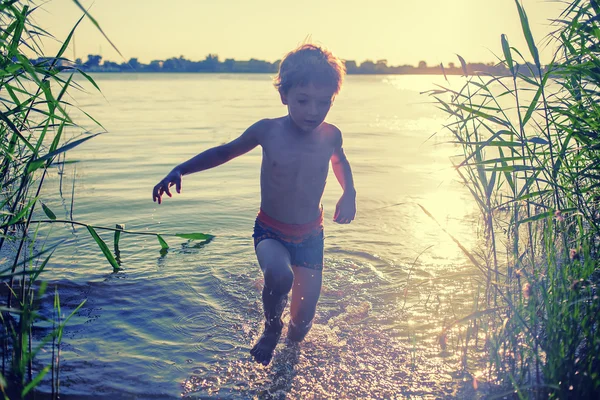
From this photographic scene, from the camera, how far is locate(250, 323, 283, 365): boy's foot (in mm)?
3336

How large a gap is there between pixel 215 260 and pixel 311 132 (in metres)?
1.91

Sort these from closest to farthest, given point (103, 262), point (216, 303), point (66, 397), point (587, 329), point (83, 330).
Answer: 1. point (587, 329)
2. point (66, 397)
3. point (83, 330)
4. point (216, 303)
5. point (103, 262)

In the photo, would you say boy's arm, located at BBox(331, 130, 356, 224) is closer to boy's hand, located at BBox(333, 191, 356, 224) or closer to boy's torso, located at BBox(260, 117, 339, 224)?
boy's hand, located at BBox(333, 191, 356, 224)

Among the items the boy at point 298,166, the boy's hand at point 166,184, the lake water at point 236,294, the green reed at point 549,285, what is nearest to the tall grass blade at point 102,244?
the lake water at point 236,294

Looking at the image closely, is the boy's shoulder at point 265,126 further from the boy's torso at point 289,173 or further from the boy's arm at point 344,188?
the boy's arm at point 344,188

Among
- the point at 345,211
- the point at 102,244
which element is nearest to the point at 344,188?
the point at 345,211

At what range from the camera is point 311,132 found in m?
3.95

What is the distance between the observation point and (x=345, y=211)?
399 cm

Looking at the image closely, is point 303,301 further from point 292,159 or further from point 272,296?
point 292,159

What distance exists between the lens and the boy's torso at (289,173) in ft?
12.5

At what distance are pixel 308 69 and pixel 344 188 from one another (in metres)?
0.97

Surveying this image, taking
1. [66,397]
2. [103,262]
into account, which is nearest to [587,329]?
[66,397]

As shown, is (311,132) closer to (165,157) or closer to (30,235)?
(30,235)

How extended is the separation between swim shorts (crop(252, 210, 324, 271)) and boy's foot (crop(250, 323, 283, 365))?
2.00 feet
